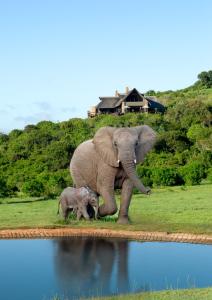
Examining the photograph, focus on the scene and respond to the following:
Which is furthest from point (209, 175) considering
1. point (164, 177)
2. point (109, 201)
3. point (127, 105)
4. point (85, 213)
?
point (127, 105)

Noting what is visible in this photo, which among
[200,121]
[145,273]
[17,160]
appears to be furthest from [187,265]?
[200,121]

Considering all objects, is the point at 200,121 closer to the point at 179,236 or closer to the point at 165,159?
the point at 165,159

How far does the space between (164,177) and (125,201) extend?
38.7 ft

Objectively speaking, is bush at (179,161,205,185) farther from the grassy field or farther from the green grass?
the green grass

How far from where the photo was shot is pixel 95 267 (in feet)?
35.8

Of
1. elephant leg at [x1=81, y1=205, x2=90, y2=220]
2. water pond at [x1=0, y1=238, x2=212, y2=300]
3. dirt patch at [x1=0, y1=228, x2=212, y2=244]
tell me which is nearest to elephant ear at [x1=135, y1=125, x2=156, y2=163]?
elephant leg at [x1=81, y1=205, x2=90, y2=220]

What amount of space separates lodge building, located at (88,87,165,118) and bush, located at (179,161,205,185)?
90.9ft

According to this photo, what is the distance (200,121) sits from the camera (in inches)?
1778

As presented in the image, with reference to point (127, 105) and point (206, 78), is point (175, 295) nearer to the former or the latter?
point (127, 105)

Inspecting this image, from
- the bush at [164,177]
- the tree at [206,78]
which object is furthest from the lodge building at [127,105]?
the bush at [164,177]

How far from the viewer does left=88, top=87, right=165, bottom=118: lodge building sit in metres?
55.0

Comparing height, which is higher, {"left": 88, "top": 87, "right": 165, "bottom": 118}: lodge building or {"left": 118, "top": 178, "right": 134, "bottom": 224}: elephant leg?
{"left": 88, "top": 87, "right": 165, "bottom": 118}: lodge building

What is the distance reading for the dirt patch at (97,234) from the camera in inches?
523

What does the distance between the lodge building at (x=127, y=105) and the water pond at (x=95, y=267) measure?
42063 millimetres
